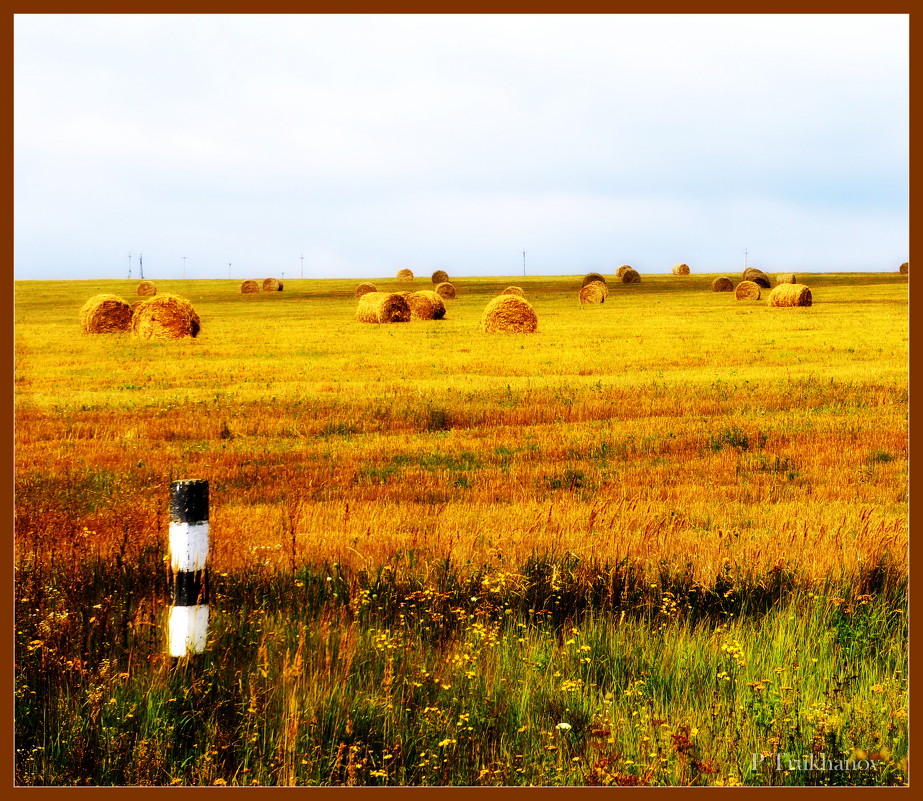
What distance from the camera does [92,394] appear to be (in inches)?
734

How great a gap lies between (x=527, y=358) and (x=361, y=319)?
19.4 m

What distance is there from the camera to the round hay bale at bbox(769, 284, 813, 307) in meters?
51.3

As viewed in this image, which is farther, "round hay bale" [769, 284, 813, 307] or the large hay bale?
"round hay bale" [769, 284, 813, 307]

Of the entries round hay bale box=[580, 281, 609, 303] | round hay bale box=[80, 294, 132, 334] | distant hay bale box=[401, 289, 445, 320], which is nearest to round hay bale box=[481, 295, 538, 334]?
distant hay bale box=[401, 289, 445, 320]

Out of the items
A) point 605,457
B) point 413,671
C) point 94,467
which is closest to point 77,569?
point 413,671

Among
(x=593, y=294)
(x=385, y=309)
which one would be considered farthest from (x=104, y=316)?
(x=593, y=294)

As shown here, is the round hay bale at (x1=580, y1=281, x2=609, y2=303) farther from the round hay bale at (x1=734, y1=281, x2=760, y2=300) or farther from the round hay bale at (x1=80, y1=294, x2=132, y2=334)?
the round hay bale at (x1=80, y1=294, x2=132, y2=334)

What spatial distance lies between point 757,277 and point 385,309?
3943 cm

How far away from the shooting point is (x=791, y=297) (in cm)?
5141

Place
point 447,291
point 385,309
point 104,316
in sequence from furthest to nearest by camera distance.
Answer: point 447,291 → point 385,309 → point 104,316

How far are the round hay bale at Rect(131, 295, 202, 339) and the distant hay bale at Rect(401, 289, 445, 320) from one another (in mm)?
13036

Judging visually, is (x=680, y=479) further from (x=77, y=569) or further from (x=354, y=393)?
(x=354, y=393)

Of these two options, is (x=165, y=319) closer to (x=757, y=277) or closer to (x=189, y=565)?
(x=189, y=565)

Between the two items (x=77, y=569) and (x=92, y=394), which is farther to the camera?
(x=92, y=394)
